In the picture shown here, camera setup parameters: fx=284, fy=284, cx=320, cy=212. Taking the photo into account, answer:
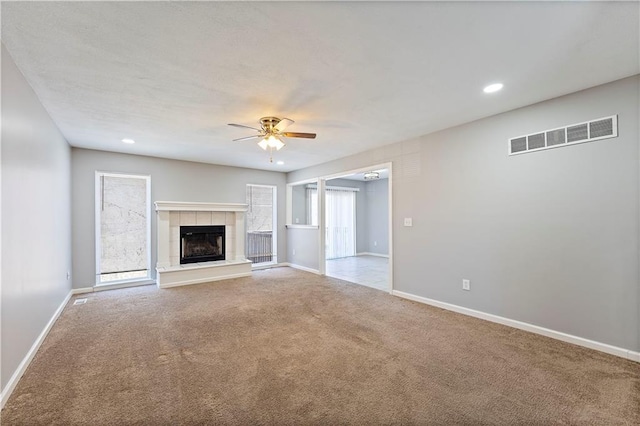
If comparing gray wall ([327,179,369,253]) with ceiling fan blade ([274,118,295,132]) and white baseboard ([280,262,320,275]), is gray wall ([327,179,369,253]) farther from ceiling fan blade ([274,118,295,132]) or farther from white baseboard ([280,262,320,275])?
ceiling fan blade ([274,118,295,132])

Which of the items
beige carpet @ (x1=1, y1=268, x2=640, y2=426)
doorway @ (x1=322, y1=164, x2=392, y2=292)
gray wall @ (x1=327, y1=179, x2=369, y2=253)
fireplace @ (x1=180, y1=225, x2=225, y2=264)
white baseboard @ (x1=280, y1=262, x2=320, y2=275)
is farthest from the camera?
gray wall @ (x1=327, y1=179, x2=369, y2=253)

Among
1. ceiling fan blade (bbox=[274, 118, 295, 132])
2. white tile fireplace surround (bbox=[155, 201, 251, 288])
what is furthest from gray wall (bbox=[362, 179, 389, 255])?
ceiling fan blade (bbox=[274, 118, 295, 132])

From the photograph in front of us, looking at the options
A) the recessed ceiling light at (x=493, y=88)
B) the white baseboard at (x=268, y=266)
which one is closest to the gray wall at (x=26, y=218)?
the white baseboard at (x=268, y=266)

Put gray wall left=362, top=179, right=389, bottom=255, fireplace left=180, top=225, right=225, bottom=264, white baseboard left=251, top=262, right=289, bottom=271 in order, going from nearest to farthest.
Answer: fireplace left=180, top=225, right=225, bottom=264, white baseboard left=251, top=262, right=289, bottom=271, gray wall left=362, top=179, right=389, bottom=255

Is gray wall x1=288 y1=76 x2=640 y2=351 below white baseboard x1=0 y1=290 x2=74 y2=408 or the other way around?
the other way around

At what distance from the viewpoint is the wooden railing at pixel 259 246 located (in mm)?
7152

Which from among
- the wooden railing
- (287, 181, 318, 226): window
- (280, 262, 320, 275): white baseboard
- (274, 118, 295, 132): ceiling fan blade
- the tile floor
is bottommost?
the tile floor

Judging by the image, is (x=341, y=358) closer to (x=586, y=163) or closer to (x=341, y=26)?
(x=341, y=26)

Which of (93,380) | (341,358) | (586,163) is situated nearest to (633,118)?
(586,163)

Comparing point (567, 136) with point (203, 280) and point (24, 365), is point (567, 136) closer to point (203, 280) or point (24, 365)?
point (24, 365)

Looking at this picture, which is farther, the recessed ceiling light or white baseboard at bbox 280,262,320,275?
white baseboard at bbox 280,262,320,275

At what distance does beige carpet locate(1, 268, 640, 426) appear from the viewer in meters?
1.86

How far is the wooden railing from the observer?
23.5 ft

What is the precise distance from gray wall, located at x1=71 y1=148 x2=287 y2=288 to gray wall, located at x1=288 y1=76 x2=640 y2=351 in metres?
3.96
